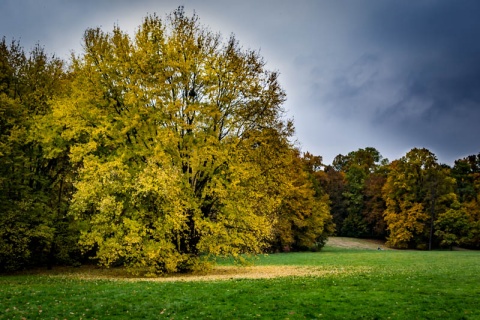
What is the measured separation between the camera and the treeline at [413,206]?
72.2m

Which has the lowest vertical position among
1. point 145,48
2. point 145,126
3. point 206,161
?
point 206,161

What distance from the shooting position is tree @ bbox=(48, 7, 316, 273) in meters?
24.6

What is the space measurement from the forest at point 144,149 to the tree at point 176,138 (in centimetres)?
9

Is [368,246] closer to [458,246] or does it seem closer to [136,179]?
[458,246]

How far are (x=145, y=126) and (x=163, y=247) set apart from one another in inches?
320

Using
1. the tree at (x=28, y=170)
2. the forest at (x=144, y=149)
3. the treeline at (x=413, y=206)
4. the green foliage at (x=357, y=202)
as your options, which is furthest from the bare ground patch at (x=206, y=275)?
the green foliage at (x=357, y=202)

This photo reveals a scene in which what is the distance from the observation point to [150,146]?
87.7 feet

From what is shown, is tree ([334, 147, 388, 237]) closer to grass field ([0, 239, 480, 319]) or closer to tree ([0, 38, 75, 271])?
tree ([0, 38, 75, 271])

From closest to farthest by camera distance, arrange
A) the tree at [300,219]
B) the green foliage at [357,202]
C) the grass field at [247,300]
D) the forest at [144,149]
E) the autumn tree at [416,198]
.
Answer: the grass field at [247,300] < the forest at [144,149] < the tree at [300,219] < the autumn tree at [416,198] < the green foliage at [357,202]

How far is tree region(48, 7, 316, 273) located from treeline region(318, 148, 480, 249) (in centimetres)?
5358

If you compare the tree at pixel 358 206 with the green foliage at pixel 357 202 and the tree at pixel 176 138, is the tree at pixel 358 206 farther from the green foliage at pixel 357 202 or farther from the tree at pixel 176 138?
the tree at pixel 176 138

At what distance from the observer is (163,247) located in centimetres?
2397

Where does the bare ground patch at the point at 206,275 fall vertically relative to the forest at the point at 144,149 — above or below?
below

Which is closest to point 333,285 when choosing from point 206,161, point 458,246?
point 206,161
